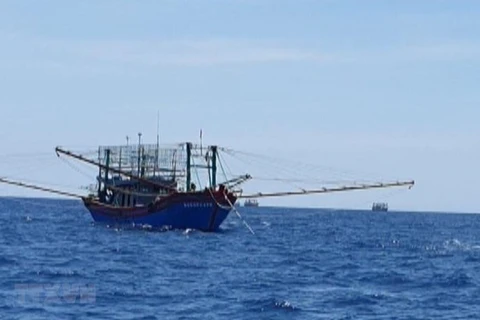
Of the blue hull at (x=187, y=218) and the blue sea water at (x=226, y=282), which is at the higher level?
the blue hull at (x=187, y=218)

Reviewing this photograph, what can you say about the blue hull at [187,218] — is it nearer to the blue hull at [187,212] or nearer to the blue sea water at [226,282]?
the blue hull at [187,212]

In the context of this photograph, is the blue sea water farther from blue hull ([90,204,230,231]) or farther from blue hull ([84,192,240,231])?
blue hull ([90,204,230,231])

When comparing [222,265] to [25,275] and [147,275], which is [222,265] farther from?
[25,275]

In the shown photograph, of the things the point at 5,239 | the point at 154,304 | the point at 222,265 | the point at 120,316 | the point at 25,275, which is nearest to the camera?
the point at 120,316

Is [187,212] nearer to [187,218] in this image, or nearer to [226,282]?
[187,218]

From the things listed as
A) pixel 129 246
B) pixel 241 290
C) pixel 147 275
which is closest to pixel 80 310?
pixel 241 290

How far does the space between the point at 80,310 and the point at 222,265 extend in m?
21.7

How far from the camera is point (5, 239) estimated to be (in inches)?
3150

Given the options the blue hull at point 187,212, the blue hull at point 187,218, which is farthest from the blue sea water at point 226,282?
the blue hull at point 187,218

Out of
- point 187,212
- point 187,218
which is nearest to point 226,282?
point 187,212

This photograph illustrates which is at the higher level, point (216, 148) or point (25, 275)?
point (216, 148)

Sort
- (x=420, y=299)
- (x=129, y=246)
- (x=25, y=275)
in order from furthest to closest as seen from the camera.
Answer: (x=129, y=246) → (x=25, y=275) → (x=420, y=299)

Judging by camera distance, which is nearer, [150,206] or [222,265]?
[222,265]

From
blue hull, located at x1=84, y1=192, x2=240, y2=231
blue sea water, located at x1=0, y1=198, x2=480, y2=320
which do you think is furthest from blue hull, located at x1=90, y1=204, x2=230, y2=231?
blue sea water, located at x1=0, y1=198, x2=480, y2=320
